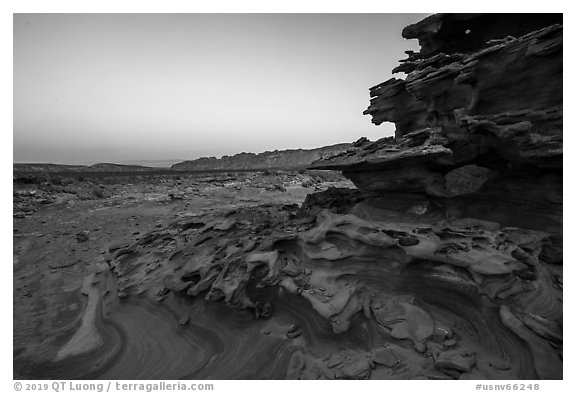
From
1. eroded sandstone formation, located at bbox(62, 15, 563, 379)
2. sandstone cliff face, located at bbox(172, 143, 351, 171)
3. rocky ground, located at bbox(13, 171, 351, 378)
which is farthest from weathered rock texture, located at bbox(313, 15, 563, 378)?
sandstone cliff face, located at bbox(172, 143, 351, 171)

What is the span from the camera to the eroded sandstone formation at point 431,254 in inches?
218

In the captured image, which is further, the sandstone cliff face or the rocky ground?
the sandstone cliff face

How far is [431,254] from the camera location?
6.61m

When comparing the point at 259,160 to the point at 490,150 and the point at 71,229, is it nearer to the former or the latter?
the point at 71,229

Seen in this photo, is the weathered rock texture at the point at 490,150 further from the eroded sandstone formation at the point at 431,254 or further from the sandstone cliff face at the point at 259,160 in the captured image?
the sandstone cliff face at the point at 259,160

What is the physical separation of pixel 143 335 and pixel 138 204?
1669 centimetres

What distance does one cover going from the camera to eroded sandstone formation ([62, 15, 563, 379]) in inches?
218

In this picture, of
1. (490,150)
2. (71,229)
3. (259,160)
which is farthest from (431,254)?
(259,160)

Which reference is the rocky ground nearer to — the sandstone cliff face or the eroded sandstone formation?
the eroded sandstone formation

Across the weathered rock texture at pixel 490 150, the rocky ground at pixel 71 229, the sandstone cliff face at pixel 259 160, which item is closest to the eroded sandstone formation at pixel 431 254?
the weathered rock texture at pixel 490 150

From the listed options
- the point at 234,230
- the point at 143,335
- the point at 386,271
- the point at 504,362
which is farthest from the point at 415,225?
the point at 143,335

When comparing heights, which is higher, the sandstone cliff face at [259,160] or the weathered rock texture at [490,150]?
the sandstone cliff face at [259,160]

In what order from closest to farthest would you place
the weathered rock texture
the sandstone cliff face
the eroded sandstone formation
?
the eroded sandstone formation → the weathered rock texture → the sandstone cliff face

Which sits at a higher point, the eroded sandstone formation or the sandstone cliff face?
the sandstone cliff face
